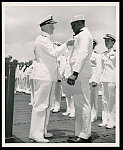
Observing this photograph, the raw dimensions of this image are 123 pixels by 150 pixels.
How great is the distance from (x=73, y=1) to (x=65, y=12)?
0.11 metres

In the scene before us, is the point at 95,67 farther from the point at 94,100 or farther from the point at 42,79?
the point at 42,79

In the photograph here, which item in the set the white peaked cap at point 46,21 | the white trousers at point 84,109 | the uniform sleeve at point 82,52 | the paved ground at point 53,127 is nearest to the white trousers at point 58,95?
the paved ground at point 53,127

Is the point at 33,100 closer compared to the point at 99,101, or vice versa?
the point at 33,100

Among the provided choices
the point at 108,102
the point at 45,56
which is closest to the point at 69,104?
the point at 108,102

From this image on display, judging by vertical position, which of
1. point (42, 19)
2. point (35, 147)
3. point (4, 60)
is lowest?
point (35, 147)

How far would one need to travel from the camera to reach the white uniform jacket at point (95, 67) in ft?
8.91

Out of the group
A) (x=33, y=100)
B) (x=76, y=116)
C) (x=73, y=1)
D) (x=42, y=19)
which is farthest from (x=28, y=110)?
(x=73, y=1)

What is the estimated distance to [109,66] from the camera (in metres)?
2.72

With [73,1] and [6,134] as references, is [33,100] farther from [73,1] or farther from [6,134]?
[73,1]

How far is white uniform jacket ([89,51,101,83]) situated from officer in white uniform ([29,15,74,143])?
28 cm

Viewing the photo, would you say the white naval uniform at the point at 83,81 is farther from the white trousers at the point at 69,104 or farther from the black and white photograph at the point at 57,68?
the white trousers at the point at 69,104

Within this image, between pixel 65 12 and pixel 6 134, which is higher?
pixel 65 12

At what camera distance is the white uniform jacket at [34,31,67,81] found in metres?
2.50

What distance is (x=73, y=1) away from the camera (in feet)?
8.54
